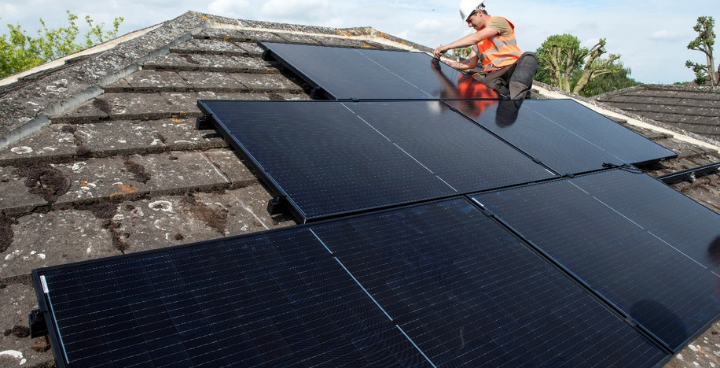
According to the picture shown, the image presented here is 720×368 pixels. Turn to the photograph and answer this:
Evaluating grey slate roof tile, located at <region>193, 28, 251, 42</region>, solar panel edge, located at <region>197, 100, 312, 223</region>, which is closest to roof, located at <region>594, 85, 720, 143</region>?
grey slate roof tile, located at <region>193, 28, 251, 42</region>

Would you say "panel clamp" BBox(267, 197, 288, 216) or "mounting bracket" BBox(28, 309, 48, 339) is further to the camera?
"panel clamp" BBox(267, 197, 288, 216)

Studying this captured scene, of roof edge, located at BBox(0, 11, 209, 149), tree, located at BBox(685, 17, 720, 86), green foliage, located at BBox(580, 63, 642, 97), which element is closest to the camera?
roof edge, located at BBox(0, 11, 209, 149)

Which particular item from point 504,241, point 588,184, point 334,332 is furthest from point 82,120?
point 588,184

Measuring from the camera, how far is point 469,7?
6359 millimetres

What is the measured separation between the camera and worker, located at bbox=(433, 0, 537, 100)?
6.16 metres

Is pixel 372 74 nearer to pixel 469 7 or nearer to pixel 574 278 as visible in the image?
pixel 469 7

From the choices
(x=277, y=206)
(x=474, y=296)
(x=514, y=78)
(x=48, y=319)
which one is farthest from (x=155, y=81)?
(x=514, y=78)

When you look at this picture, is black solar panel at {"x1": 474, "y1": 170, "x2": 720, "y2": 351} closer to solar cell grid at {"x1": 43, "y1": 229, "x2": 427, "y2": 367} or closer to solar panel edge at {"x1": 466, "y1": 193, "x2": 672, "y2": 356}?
solar panel edge at {"x1": 466, "y1": 193, "x2": 672, "y2": 356}

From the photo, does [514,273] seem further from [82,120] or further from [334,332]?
[82,120]

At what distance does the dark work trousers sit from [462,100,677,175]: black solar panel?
0.21 m

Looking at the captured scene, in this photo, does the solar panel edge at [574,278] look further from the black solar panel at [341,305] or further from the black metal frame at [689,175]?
the black metal frame at [689,175]

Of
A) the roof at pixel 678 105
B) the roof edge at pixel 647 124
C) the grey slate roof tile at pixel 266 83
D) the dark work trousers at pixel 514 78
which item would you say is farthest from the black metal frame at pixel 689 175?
the roof at pixel 678 105

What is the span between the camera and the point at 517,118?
515cm

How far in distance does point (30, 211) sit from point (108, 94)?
1.68 m
